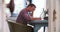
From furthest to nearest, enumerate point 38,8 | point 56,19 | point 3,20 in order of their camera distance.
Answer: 1. point 3,20
2. point 38,8
3. point 56,19

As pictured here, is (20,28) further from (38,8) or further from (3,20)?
(3,20)

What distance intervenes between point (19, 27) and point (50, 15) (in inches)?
22.7

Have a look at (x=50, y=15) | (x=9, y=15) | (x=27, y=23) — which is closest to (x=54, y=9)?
(x=50, y=15)

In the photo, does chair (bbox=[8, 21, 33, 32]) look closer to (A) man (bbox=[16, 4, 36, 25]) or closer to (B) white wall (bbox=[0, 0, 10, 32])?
(A) man (bbox=[16, 4, 36, 25])

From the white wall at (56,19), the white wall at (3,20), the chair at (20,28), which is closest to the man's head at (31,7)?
the chair at (20,28)

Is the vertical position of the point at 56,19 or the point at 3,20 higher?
the point at 56,19

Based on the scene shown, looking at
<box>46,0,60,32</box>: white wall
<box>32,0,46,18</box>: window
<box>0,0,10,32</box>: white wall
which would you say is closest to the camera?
<box>46,0,60,32</box>: white wall

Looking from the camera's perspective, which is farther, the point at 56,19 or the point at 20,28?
the point at 20,28

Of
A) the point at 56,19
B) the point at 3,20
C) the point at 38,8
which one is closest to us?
the point at 56,19

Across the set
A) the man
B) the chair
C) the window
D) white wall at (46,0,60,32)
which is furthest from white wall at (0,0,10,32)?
white wall at (46,0,60,32)

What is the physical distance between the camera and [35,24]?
1.17 m

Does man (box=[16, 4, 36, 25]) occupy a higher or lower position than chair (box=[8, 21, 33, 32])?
higher

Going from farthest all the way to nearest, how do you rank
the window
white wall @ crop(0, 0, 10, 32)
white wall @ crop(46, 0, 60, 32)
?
1. white wall @ crop(0, 0, 10, 32)
2. the window
3. white wall @ crop(46, 0, 60, 32)

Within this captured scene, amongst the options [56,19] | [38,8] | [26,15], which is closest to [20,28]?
[26,15]
